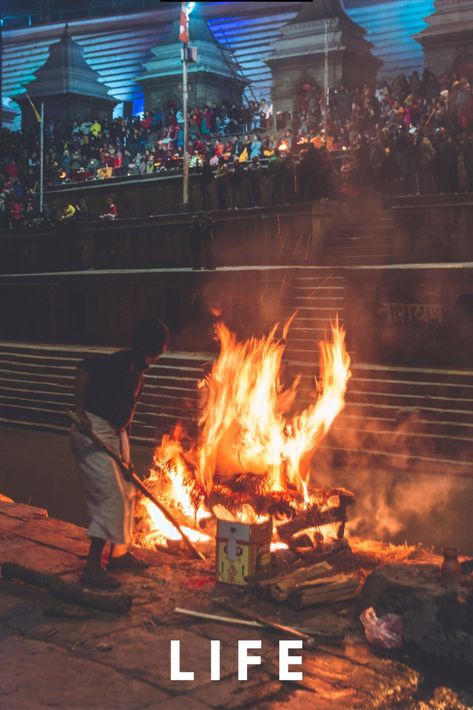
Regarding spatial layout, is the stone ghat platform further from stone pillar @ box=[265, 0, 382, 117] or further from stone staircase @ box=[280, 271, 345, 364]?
stone pillar @ box=[265, 0, 382, 117]

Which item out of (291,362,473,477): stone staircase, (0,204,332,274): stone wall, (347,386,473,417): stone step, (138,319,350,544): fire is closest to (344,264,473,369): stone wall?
(291,362,473,477): stone staircase

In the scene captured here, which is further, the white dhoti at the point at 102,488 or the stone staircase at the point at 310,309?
the stone staircase at the point at 310,309

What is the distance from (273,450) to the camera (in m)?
8.77

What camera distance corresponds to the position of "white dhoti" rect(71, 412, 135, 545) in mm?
6766

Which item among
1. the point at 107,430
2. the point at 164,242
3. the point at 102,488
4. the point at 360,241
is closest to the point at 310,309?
the point at 360,241

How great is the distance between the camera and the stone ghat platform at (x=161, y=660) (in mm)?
5016

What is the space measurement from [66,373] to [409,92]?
13229 mm

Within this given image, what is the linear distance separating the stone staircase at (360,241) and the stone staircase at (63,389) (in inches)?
140

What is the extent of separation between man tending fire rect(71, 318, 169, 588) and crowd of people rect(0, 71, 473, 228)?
13.0m

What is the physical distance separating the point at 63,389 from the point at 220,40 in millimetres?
27700

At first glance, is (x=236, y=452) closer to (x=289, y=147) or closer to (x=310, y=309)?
(x=310, y=309)

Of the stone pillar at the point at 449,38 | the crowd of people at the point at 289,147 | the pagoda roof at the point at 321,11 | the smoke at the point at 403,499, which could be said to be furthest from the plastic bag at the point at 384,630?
the pagoda roof at the point at 321,11

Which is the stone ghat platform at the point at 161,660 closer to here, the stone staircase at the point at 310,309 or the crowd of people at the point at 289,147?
the stone staircase at the point at 310,309

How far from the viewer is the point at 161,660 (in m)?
5.49
